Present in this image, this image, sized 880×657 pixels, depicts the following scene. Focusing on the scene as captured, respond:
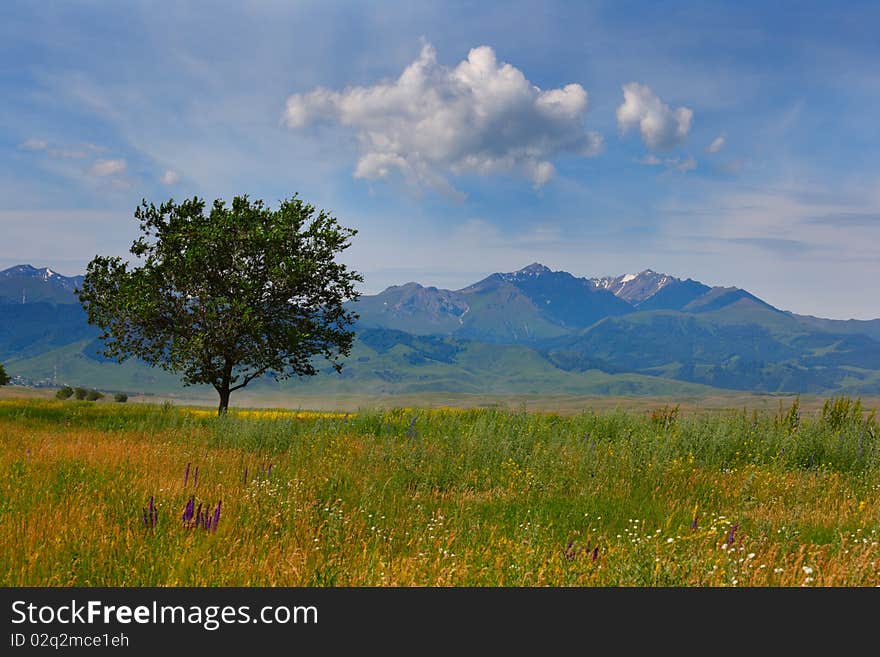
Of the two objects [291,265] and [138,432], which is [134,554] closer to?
[138,432]

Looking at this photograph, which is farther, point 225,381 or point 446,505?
point 225,381

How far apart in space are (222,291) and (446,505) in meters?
22.1

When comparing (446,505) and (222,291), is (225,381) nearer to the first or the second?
(222,291)

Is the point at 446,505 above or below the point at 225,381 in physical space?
below

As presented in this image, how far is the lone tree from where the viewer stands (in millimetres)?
28016

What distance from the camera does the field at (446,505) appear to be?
608 cm

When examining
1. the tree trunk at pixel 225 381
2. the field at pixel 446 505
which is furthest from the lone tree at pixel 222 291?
the field at pixel 446 505

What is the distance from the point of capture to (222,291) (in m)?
28.9

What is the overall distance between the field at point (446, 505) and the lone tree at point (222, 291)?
928 cm

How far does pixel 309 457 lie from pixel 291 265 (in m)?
15.6

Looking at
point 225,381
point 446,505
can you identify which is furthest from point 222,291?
point 446,505

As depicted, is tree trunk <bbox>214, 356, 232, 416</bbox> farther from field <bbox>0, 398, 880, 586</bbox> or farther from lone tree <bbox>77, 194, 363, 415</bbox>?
field <bbox>0, 398, 880, 586</bbox>

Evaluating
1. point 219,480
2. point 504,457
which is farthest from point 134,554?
point 504,457

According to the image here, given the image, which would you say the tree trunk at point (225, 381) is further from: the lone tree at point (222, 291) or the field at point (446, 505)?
the field at point (446, 505)
